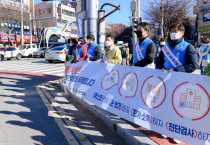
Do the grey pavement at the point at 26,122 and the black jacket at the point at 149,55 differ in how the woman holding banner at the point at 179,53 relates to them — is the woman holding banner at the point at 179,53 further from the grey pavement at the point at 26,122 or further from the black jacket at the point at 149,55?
the grey pavement at the point at 26,122

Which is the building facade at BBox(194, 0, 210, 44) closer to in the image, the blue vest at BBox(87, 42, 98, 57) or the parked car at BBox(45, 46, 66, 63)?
the parked car at BBox(45, 46, 66, 63)

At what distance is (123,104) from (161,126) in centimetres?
98

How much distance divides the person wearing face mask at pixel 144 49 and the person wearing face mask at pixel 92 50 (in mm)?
1996

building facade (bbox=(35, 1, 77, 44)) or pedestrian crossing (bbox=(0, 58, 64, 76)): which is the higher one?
building facade (bbox=(35, 1, 77, 44))

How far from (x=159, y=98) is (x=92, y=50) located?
3.41 m

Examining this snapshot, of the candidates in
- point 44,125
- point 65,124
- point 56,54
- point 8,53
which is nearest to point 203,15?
point 56,54

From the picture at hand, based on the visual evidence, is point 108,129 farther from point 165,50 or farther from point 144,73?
point 165,50

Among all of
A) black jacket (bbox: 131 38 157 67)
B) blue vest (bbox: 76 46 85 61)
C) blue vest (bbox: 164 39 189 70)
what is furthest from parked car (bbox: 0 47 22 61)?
blue vest (bbox: 164 39 189 70)

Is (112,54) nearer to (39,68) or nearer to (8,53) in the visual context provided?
(39,68)

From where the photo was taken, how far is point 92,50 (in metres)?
6.55

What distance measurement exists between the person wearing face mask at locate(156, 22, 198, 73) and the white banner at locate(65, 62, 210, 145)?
1.13ft

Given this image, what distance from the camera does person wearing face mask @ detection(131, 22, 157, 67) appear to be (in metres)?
4.46

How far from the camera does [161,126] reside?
335 cm

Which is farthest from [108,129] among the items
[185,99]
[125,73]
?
[185,99]
